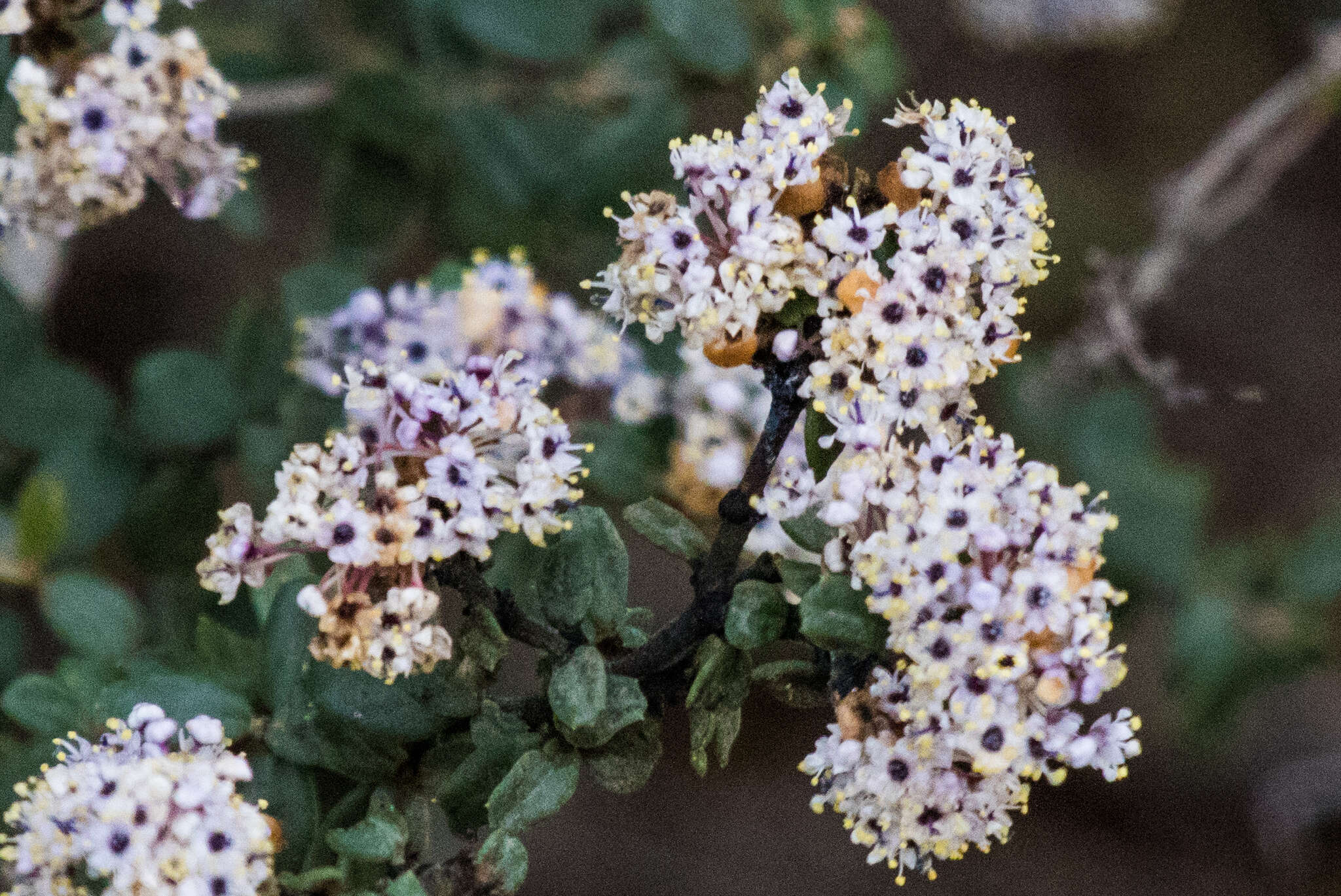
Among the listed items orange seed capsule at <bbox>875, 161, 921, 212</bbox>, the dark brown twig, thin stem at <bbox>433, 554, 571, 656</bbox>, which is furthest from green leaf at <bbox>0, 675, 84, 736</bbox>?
the dark brown twig

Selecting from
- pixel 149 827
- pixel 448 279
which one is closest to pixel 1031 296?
pixel 448 279

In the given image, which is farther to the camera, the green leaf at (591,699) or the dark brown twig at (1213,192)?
the dark brown twig at (1213,192)

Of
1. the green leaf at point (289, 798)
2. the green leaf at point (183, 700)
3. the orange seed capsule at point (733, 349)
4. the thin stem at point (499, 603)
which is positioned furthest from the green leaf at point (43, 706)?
the orange seed capsule at point (733, 349)

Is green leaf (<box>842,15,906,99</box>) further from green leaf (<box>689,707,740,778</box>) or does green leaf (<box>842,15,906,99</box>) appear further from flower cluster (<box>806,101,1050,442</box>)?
green leaf (<box>689,707,740,778</box>)

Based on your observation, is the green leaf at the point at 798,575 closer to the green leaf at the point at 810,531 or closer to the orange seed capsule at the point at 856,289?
the green leaf at the point at 810,531

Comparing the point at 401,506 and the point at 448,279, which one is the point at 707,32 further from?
the point at 401,506

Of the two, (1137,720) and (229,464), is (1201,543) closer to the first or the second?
(1137,720)
